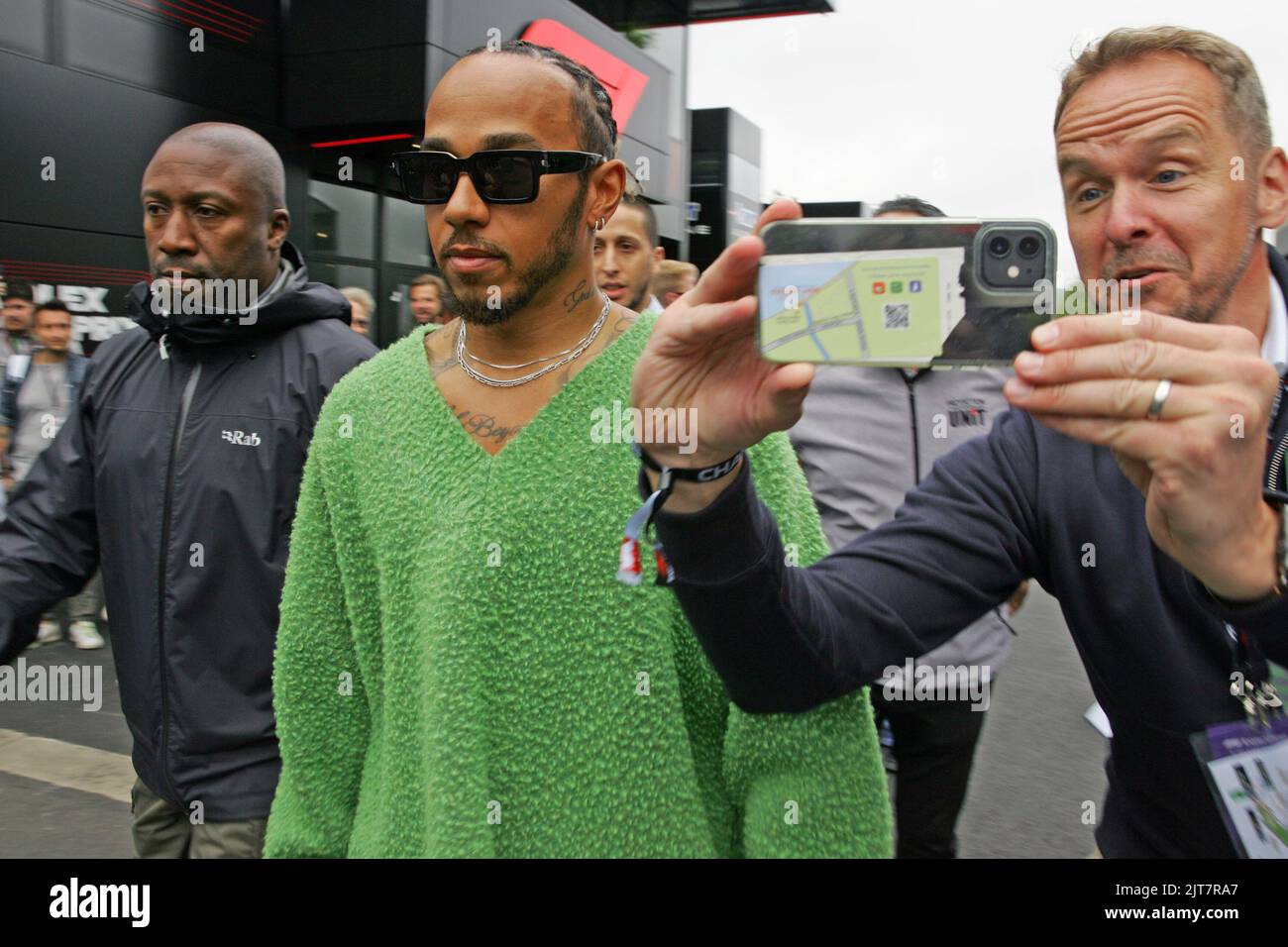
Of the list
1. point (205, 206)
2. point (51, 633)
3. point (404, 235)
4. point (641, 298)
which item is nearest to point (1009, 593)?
point (205, 206)

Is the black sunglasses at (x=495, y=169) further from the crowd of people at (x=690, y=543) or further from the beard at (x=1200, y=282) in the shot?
the beard at (x=1200, y=282)

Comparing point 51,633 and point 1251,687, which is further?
point 51,633

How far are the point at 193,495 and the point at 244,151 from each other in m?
0.87

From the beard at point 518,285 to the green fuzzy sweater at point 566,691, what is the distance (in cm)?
14

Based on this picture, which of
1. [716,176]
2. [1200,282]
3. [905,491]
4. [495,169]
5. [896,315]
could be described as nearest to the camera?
[896,315]

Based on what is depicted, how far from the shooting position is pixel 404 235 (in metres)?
11.7

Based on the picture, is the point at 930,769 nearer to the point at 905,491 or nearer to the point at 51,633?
the point at 905,491

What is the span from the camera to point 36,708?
5.65 metres

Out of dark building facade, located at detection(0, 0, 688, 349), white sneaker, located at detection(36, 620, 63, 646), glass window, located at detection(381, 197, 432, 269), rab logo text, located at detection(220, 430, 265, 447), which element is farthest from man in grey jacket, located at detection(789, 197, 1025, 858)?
glass window, located at detection(381, 197, 432, 269)

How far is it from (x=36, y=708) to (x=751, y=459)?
18.2ft

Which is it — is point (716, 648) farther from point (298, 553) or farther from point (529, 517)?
point (298, 553)

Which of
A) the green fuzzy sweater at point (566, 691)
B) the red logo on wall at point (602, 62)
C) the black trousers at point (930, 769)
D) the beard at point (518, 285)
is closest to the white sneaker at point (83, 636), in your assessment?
the black trousers at point (930, 769)

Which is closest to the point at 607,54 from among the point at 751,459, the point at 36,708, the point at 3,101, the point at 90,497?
the point at 3,101

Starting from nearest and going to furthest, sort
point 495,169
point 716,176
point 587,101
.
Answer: point 495,169 < point 587,101 < point 716,176
